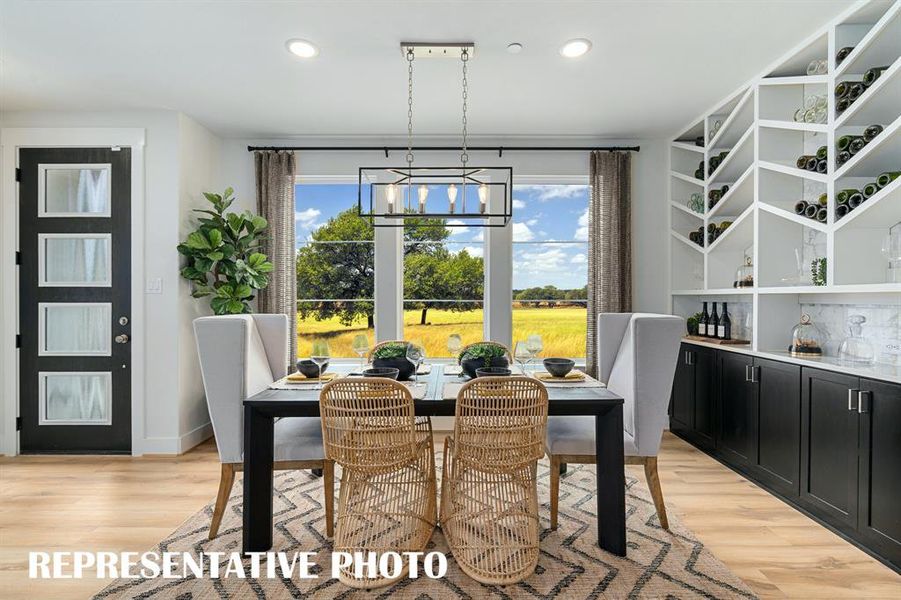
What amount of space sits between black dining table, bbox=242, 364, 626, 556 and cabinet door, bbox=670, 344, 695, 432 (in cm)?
199

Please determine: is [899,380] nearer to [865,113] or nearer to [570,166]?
[865,113]

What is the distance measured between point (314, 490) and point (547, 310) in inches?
103

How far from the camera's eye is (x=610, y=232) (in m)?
4.34

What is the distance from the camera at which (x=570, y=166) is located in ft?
14.6

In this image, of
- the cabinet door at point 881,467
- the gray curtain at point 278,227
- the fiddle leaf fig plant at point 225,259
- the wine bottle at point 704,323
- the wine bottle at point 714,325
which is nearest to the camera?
the cabinet door at point 881,467

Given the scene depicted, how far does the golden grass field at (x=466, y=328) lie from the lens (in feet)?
14.9

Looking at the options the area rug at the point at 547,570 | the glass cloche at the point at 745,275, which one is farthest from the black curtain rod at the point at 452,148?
the area rug at the point at 547,570

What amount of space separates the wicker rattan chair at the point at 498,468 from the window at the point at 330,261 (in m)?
2.57

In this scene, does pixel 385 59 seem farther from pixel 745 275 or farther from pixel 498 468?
pixel 745 275

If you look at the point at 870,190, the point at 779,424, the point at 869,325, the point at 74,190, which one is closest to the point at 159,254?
the point at 74,190

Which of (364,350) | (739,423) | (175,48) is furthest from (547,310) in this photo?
(175,48)

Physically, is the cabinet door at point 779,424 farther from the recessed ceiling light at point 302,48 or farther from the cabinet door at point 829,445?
the recessed ceiling light at point 302,48

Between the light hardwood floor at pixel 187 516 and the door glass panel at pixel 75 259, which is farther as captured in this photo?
→ the door glass panel at pixel 75 259

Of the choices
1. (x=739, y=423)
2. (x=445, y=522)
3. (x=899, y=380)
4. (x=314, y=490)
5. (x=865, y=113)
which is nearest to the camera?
(x=899, y=380)
